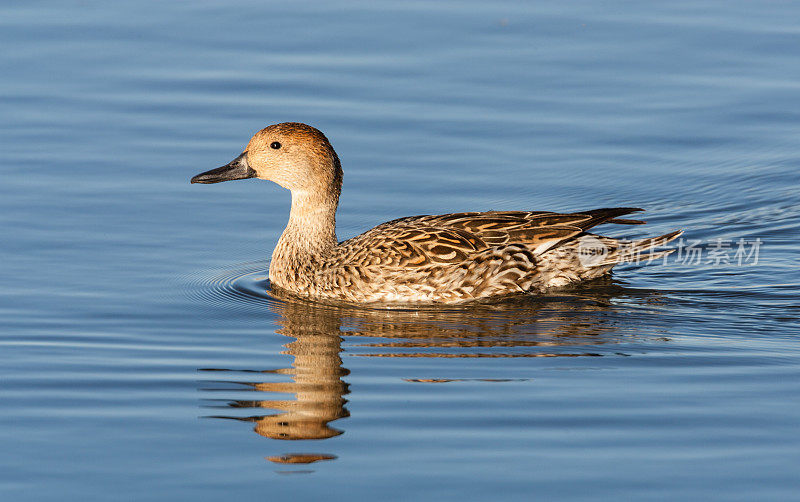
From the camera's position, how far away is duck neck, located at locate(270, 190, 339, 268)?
11039mm

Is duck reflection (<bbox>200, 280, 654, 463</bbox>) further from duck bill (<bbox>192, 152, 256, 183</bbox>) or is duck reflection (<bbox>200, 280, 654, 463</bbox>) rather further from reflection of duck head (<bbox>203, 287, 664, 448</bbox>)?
duck bill (<bbox>192, 152, 256, 183</bbox>)

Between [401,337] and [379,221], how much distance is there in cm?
287

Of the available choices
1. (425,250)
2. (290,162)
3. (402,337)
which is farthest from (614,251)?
(290,162)

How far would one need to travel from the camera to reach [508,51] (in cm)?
1566

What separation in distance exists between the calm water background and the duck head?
76 centimetres

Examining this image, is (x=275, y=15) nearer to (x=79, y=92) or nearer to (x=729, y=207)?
(x=79, y=92)

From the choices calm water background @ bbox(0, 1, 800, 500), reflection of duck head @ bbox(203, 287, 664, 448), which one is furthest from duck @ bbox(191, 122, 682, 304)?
calm water background @ bbox(0, 1, 800, 500)

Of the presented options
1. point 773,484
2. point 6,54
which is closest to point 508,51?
point 6,54

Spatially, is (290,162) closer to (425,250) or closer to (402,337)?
(425,250)

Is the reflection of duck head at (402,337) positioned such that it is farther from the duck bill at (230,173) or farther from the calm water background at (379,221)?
the duck bill at (230,173)

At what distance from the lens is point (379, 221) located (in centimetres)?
1220

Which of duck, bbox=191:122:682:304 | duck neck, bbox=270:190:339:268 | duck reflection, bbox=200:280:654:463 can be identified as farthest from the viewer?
duck neck, bbox=270:190:339:268

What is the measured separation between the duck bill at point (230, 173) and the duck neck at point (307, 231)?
446 mm

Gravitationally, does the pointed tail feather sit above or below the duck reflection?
above
